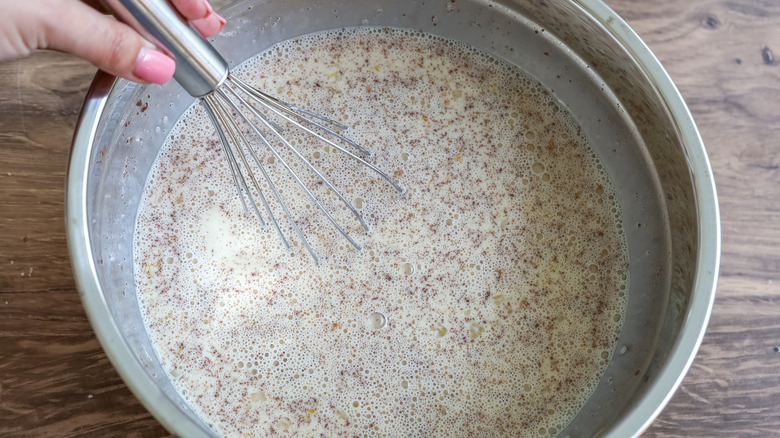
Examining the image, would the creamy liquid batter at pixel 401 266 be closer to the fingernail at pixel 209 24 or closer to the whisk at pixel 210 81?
the whisk at pixel 210 81

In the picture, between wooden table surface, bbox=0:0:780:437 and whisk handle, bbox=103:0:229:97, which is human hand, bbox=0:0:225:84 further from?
wooden table surface, bbox=0:0:780:437

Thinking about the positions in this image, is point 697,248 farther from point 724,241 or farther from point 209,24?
point 209,24

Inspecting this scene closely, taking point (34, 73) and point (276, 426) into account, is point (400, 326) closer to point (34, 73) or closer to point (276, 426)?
point (276, 426)

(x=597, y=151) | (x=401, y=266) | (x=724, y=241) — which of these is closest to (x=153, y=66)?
(x=401, y=266)

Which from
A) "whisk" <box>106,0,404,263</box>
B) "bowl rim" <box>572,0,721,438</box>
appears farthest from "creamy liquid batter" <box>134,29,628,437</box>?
"bowl rim" <box>572,0,721,438</box>

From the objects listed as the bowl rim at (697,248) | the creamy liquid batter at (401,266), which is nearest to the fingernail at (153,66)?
the creamy liquid batter at (401,266)
